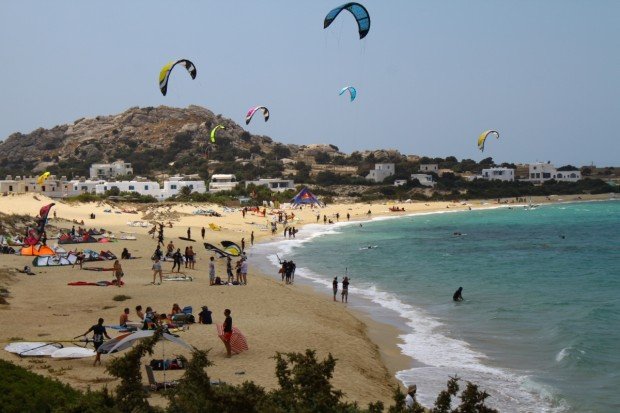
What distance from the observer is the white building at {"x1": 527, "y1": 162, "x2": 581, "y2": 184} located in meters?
106

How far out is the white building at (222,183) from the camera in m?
73.3

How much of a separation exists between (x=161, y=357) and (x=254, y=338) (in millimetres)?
2238

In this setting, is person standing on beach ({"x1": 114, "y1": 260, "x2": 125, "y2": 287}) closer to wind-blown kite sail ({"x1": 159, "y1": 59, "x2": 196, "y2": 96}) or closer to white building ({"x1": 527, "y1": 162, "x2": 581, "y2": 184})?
wind-blown kite sail ({"x1": 159, "y1": 59, "x2": 196, "y2": 96})

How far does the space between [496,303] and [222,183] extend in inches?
2330

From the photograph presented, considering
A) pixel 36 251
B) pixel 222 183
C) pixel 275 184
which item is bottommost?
pixel 36 251

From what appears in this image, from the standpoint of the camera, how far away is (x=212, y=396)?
577 cm

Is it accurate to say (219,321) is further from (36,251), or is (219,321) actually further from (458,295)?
(36,251)

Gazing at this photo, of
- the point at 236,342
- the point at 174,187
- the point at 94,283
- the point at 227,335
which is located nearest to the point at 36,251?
the point at 94,283

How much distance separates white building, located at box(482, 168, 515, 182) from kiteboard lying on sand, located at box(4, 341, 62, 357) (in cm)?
9371

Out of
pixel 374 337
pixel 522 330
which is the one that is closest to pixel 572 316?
pixel 522 330

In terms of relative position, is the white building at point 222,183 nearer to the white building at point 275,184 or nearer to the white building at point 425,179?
the white building at point 275,184


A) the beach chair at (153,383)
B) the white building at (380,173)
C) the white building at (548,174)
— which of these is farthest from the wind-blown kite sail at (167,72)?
the white building at (548,174)

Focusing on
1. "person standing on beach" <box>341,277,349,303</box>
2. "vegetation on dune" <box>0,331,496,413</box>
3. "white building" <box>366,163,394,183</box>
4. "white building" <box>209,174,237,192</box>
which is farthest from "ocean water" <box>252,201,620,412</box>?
"white building" <box>366,163,394,183</box>

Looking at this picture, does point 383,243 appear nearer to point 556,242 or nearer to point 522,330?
point 556,242
